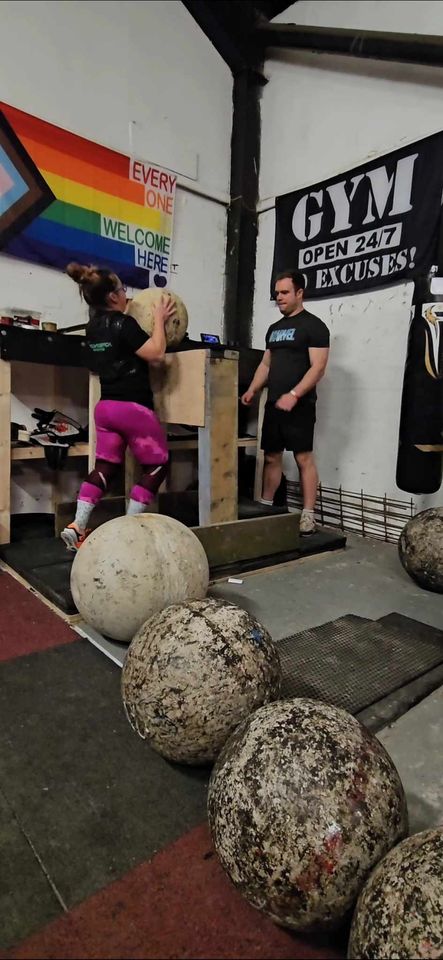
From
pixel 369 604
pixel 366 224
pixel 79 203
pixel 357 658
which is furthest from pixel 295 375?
pixel 357 658

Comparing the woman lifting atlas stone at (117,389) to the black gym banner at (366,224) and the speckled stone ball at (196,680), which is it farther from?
the black gym banner at (366,224)

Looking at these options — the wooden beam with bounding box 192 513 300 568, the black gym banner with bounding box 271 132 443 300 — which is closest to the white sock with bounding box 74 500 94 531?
the wooden beam with bounding box 192 513 300 568

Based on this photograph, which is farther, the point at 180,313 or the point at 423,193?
the point at 423,193

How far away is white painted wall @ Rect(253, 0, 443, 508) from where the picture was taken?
11.4 feet

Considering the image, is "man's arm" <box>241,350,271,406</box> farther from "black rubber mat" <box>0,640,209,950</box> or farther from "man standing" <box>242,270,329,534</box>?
"black rubber mat" <box>0,640,209,950</box>

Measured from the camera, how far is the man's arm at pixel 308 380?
3287mm

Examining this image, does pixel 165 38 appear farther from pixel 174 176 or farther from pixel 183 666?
pixel 183 666

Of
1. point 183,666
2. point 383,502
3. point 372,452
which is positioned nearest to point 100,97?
point 372,452

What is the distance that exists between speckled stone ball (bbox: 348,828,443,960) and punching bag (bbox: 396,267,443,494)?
2267 millimetres

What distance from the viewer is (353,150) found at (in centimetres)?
385

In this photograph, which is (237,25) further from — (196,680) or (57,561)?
(196,680)

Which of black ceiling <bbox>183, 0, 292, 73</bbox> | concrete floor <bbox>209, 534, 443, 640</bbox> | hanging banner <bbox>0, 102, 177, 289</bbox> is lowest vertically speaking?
concrete floor <bbox>209, 534, 443, 640</bbox>

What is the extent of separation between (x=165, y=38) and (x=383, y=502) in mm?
3541

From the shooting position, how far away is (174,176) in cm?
405
